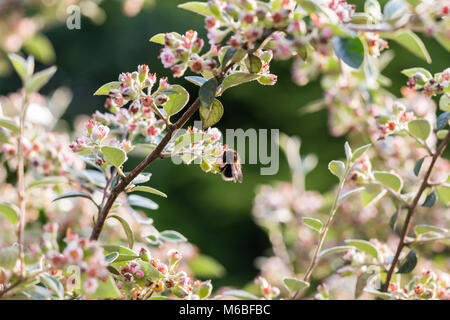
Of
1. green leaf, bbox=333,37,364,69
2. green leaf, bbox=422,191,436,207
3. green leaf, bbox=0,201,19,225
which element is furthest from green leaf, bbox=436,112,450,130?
green leaf, bbox=0,201,19,225

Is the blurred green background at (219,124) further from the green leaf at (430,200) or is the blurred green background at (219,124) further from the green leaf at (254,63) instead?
the green leaf at (254,63)

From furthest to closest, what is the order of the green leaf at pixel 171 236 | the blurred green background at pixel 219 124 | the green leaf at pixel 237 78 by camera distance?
the blurred green background at pixel 219 124, the green leaf at pixel 171 236, the green leaf at pixel 237 78

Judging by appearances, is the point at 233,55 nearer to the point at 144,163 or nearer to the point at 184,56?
the point at 184,56

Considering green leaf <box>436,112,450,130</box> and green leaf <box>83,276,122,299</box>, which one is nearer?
green leaf <box>83,276,122,299</box>

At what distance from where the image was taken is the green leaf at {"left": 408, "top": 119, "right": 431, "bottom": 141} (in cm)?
80

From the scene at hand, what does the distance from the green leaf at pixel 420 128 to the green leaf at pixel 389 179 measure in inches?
3.1

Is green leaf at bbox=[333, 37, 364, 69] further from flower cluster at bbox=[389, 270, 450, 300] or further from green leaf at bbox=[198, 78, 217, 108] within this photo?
flower cluster at bbox=[389, 270, 450, 300]

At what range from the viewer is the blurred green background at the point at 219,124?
3588mm

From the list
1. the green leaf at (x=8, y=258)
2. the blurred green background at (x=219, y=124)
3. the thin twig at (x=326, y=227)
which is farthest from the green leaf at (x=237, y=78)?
the blurred green background at (x=219, y=124)

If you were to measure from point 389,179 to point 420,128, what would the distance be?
102 mm

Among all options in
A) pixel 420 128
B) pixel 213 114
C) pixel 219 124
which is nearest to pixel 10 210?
pixel 213 114

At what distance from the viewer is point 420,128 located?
0.81 metres

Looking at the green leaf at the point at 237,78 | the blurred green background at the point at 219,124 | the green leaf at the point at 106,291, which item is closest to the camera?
the green leaf at the point at 106,291

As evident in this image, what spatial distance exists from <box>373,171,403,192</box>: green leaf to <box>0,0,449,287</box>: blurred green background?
2.63 metres
